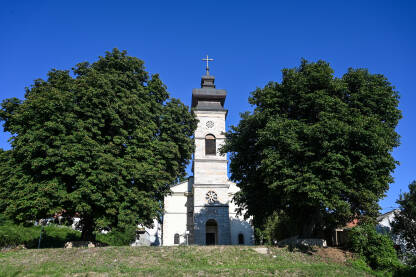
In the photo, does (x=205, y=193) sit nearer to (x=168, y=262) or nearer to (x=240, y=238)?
(x=240, y=238)

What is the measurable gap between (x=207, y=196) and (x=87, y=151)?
16.4 m

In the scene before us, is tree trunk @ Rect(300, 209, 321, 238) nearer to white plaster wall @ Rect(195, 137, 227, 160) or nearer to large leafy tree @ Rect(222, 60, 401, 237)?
large leafy tree @ Rect(222, 60, 401, 237)

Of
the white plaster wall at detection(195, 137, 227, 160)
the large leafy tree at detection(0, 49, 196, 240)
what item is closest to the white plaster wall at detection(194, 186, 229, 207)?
the white plaster wall at detection(195, 137, 227, 160)

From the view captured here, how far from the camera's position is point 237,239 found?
32688mm

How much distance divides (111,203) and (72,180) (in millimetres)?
2599

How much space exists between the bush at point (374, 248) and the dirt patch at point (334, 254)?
535 mm

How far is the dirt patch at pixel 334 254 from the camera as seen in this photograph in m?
14.2

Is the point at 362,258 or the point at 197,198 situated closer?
the point at 362,258

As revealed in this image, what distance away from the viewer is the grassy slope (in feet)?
39.3

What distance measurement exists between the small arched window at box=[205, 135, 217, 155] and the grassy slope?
17156 millimetres

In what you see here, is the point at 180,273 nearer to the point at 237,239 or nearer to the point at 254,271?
the point at 254,271

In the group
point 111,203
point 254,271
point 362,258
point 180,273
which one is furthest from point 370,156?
point 111,203

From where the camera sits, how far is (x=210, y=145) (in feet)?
106

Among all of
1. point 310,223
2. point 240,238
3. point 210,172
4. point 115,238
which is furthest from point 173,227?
point 310,223
